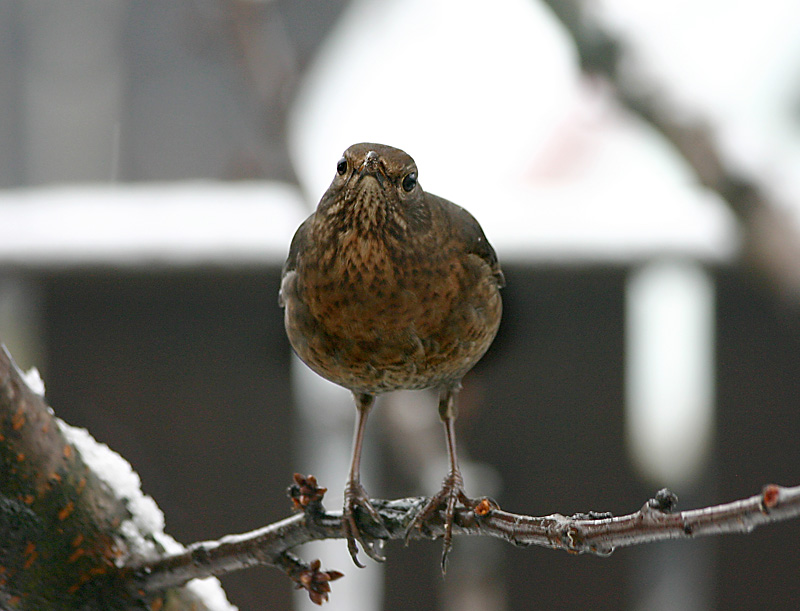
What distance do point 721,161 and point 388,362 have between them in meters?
1.71

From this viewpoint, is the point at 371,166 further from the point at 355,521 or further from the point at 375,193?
the point at 355,521

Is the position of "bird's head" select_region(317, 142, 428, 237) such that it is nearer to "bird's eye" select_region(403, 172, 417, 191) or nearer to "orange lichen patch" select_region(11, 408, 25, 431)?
"bird's eye" select_region(403, 172, 417, 191)

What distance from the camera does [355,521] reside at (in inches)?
35.9

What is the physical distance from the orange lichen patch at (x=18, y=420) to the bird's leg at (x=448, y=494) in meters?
0.37

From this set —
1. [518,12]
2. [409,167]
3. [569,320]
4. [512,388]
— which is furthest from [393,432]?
[409,167]

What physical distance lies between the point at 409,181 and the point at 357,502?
372 millimetres

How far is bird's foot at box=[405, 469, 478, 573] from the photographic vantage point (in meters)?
0.84

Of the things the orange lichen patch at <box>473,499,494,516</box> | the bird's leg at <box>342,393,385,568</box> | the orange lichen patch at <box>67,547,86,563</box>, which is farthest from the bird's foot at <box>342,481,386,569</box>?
the orange lichen patch at <box>67,547,86,563</box>

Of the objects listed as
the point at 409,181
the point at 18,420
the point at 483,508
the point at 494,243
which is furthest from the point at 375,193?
the point at 494,243

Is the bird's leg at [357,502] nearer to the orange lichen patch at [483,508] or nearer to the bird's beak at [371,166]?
the orange lichen patch at [483,508]

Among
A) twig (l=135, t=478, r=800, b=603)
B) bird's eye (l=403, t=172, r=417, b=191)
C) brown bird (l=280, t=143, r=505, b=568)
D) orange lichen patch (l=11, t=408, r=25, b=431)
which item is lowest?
twig (l=135, t=478, r=800, b=603)

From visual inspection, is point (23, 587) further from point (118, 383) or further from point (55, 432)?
point (118, 383)

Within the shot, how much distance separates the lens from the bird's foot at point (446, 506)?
0.84 m

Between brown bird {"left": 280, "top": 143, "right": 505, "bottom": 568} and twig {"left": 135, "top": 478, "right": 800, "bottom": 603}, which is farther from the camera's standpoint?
brown bird {"left": 280, "top": 143, "right": 505, "bottom": 568}
